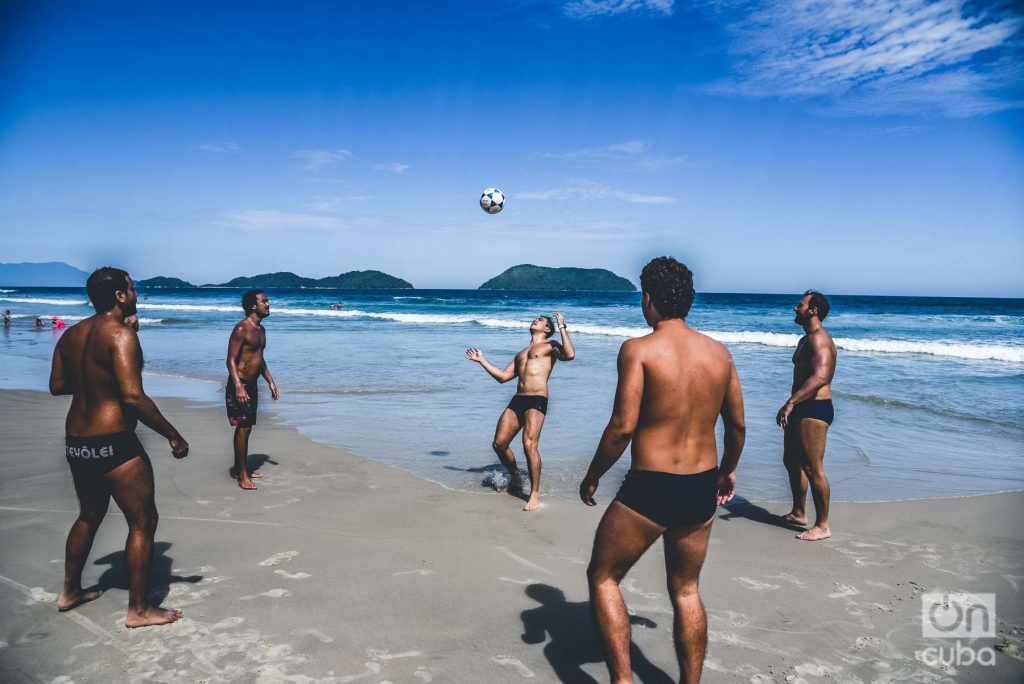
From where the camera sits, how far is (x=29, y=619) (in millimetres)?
3762

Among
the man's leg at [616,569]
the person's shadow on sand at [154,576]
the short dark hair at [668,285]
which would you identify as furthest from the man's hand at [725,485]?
the person's shadow on sand at [154,576]

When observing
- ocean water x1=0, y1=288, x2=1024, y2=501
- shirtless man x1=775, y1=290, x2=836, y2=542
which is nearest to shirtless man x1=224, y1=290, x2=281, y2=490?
ocean water x1=0, y1=288, x2=1024, y2=501

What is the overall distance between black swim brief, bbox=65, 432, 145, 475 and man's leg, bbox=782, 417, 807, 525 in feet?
17.6

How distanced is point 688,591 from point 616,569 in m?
0.37

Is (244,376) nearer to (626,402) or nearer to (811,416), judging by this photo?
(626,402)

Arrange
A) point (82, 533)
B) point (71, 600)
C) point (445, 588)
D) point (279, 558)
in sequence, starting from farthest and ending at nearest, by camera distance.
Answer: point (279, 558) < point (445, 588) < point (71, 600) < point (82, 533)

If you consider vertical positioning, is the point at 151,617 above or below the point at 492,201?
below

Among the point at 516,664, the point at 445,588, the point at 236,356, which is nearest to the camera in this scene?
the point at 516,664

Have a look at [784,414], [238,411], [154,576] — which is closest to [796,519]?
[784,414]

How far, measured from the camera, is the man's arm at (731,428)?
9.59 feet

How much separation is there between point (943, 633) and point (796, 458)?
202 cm

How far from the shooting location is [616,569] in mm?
2873

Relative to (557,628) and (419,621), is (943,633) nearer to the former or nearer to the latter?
(557,628)

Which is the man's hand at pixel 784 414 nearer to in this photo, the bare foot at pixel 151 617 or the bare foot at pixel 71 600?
the bare foot at pixel 151 617
